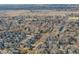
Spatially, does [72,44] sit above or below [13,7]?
below

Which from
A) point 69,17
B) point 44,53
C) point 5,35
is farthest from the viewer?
point 69,17

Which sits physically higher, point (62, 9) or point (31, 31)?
point (62, 9)

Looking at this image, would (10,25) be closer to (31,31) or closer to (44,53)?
(31,31)

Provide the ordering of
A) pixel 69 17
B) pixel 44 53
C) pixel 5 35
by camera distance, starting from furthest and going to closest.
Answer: pixel 69 17 < pixel 5 35 < pixel 44 53

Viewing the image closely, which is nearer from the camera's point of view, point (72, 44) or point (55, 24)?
point (72, 44)
